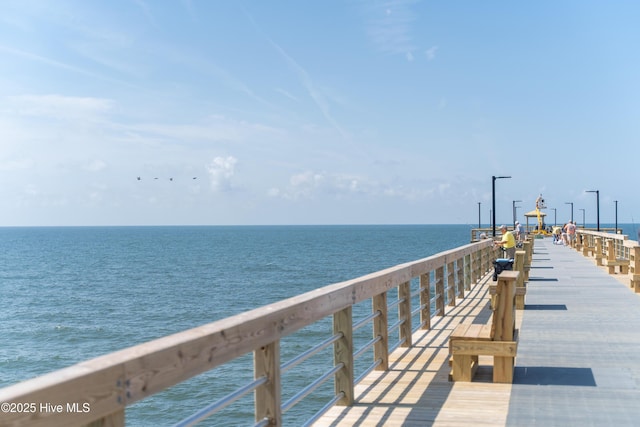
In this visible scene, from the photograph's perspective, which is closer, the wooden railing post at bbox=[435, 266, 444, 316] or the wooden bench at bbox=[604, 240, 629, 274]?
the wooden railing post at bbox=[435, 266, 444, 316]

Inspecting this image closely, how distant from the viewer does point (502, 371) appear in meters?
7.06

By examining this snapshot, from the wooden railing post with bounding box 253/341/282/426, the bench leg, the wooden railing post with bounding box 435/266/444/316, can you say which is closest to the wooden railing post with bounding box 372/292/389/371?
the bench leg

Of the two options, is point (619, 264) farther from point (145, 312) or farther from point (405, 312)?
point (145, 312)

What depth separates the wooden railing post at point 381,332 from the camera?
7.52 metres

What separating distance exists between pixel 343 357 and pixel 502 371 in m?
1.85

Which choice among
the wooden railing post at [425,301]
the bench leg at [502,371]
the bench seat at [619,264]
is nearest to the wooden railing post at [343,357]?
the bench leg at [502,371]

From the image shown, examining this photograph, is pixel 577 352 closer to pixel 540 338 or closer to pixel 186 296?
pixel 540 338

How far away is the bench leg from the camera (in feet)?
23.1

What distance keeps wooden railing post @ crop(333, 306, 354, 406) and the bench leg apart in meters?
1.69

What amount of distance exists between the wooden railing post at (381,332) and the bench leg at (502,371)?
111cm

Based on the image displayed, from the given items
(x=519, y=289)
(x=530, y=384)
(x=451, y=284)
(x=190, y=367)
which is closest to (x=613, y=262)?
(x=451, y=284)

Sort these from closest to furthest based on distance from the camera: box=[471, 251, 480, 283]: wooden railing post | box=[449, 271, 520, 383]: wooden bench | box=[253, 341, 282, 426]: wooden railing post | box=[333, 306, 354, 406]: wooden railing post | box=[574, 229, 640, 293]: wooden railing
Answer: box=[253, 341, 282, 426]: wooden railing post < box=[333, 306, 354, 406]: wooden railing post < box=[449, 271, 520, 383]: wooden bench < box=[574, 229, 640, 293]: wooden railing < box=[471, 251, 480, 283]: wooden railing post

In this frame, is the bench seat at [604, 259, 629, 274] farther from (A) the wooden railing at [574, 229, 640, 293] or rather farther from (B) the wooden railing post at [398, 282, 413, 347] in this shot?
(B) the wooden railing post at [398, 282, 413, 347]

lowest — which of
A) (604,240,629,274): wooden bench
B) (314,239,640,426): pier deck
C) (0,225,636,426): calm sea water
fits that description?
(0,225,636,426): calm sea water
